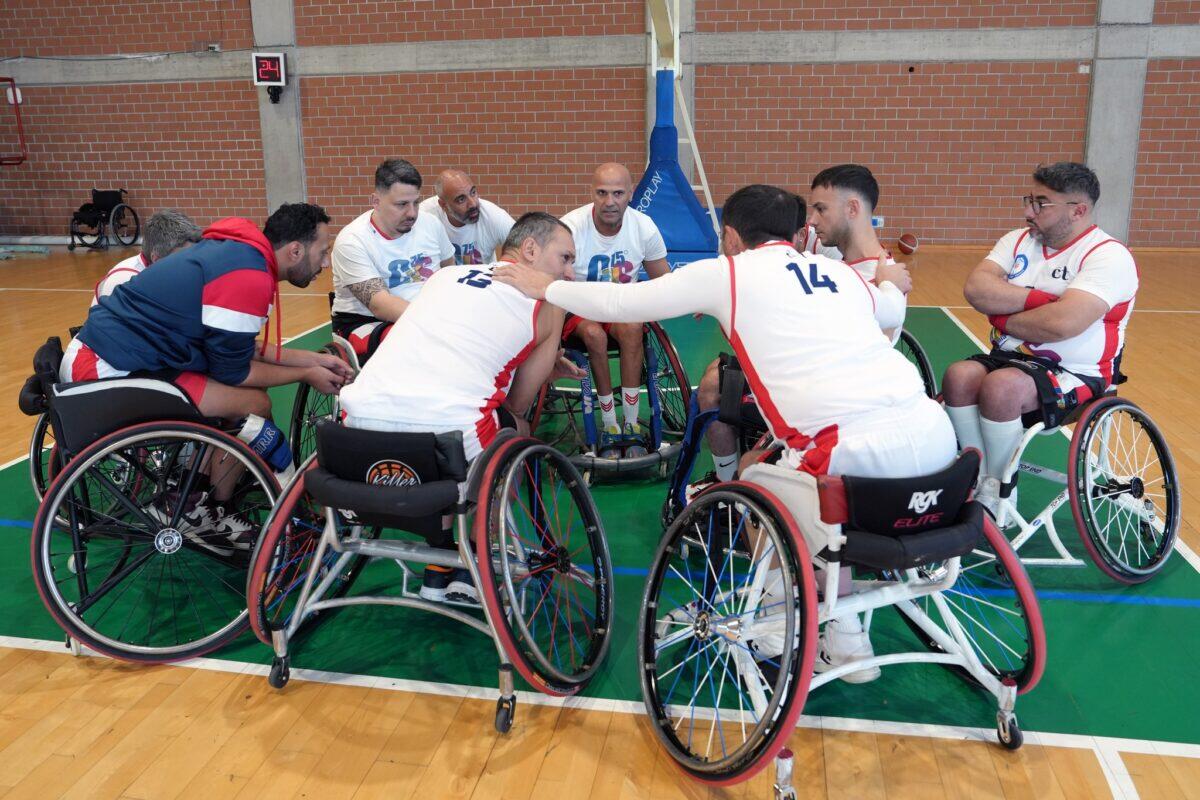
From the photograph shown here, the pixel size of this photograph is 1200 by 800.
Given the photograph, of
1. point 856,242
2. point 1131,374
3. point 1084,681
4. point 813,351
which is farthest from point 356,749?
point 1131,374

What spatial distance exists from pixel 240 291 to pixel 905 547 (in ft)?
6.68

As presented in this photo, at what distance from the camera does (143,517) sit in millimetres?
2555

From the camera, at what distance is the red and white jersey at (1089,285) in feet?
9.78

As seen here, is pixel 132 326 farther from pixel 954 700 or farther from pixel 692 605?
pixel 954 700

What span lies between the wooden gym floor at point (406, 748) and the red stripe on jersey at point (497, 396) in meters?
0.68

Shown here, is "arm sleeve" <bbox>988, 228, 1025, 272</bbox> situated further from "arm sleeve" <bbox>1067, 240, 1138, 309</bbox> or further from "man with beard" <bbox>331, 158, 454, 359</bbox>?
"man with beard" <bbox>331, 158, 454, 359</bbox>

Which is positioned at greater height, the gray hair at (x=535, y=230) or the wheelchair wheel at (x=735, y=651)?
the gray hair at (x=535, y=230)

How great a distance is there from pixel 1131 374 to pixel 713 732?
171 inches

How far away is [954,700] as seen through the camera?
91.7 inches

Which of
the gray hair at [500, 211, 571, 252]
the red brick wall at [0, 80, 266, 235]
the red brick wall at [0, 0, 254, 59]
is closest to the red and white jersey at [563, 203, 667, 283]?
the gray hair at [500, 211, 571, 252]

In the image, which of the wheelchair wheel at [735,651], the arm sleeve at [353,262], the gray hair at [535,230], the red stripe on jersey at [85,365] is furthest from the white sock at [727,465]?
the red stripe on jersey at [85,365]

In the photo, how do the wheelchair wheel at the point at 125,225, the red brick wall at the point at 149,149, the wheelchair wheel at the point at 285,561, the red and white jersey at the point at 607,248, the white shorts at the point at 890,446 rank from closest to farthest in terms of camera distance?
the white shorts at the point at 890,446 < the wheelchair wheel at the point at 285,561 < the red and white jersey at the point at 607,248 < the red brick wall at the point at 149,149 < the wheelchair wheel at the point at 125,225

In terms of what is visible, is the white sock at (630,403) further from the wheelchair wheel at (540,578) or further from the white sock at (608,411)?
the wheelchair wheel at (540,578)

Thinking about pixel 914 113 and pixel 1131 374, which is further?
pixel 914 113
